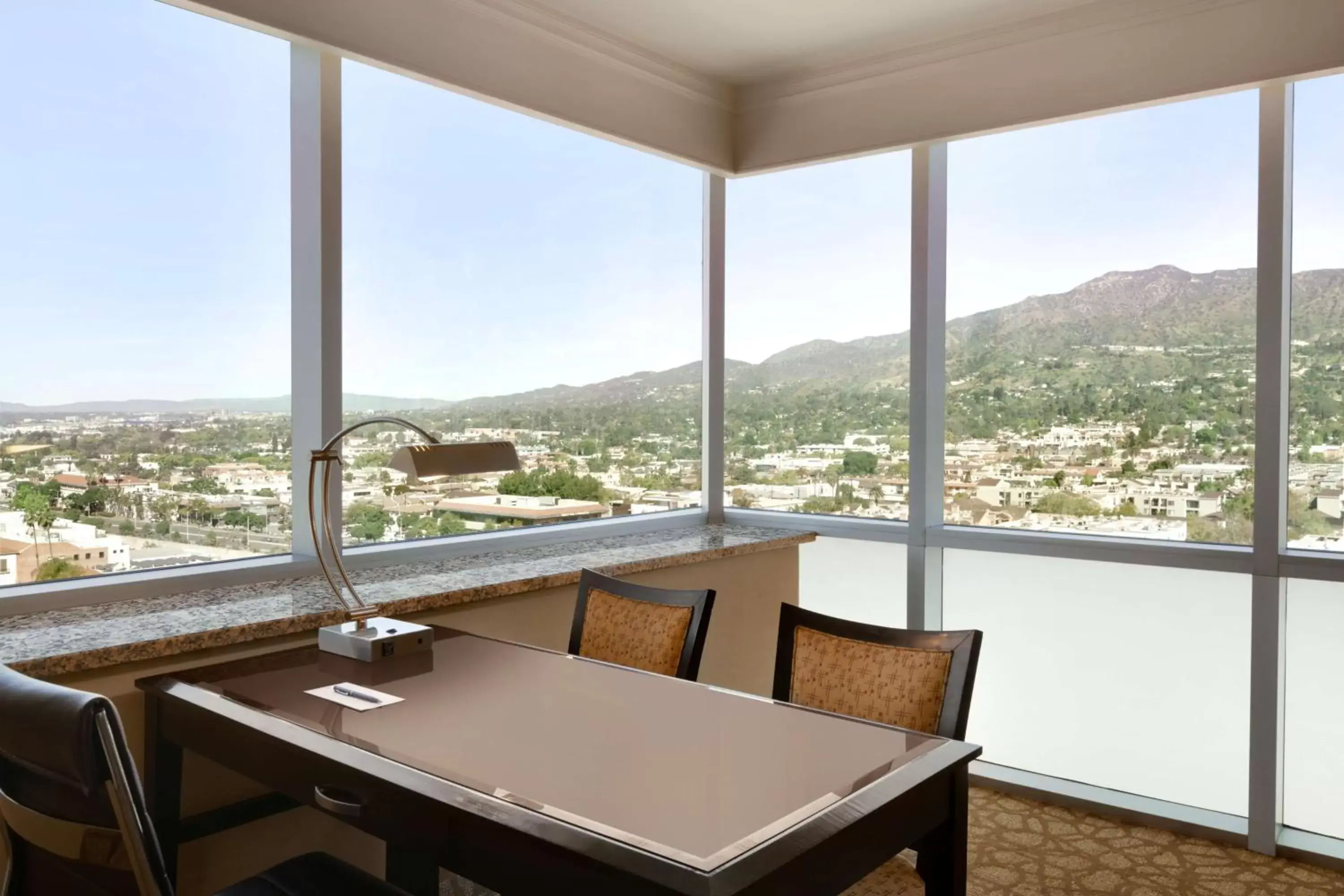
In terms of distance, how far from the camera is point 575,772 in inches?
60.9

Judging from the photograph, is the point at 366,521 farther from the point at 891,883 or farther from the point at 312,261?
the point at 891,883

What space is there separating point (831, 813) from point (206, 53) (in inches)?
99.4

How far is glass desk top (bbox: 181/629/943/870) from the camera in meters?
1.39

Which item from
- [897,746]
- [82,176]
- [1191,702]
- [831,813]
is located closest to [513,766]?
[831,813]

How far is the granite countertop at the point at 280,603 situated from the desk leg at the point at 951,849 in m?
1.49

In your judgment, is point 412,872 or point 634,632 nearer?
point 412,872

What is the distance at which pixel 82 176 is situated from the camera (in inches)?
94.2

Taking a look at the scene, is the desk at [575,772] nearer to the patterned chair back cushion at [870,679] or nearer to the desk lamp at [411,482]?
the desk lamp at [411,482]

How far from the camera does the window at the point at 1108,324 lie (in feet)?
10.6

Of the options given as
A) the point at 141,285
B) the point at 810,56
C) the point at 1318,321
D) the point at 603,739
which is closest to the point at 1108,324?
the point at 1318,321

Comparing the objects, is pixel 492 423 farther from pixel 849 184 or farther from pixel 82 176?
pixel 849 184

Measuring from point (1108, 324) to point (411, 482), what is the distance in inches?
103

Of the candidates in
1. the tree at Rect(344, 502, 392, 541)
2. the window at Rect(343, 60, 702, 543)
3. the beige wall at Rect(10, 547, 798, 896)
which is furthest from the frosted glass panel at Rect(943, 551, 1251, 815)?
the tree at Rect(344, 502, 392, 541)

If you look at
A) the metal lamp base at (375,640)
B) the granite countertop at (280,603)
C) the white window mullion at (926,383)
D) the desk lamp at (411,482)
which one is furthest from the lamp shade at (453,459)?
the white window mullion at (926,383)
